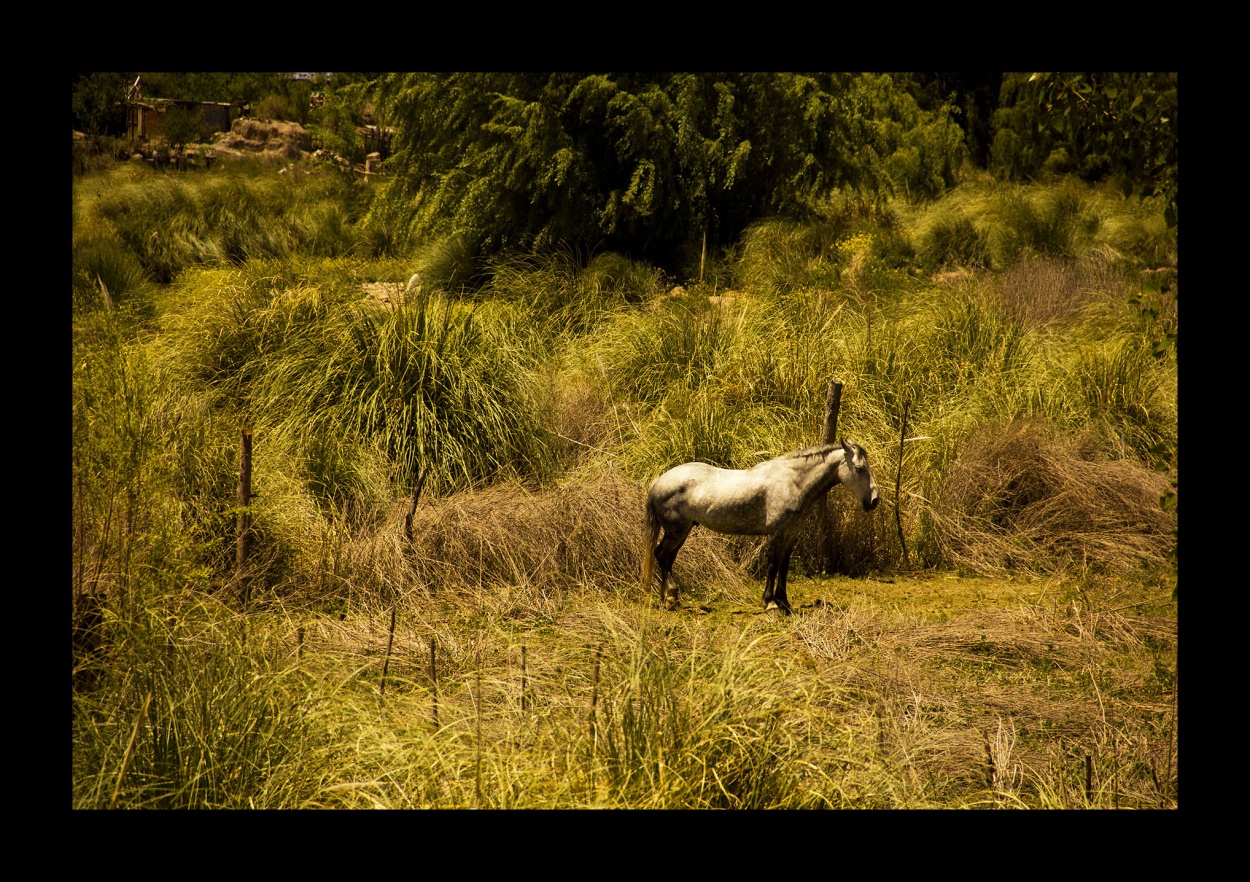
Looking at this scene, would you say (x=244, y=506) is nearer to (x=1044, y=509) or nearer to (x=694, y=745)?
(x=694, y=745)

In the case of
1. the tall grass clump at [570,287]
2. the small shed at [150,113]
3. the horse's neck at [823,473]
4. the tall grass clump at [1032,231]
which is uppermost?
the small shed at [150,113]

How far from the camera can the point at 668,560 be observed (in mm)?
6066

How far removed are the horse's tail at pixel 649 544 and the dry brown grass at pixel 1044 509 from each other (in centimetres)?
227

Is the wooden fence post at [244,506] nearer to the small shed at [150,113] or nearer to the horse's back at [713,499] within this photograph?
the horse's back at [713,499]

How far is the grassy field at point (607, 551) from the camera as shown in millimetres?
3803

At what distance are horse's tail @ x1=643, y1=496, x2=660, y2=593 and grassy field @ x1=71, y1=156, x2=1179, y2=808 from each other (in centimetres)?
13

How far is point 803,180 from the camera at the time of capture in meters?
14.8

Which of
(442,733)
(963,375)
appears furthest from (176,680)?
(963,375)

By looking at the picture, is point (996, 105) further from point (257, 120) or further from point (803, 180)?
point (257, 120)

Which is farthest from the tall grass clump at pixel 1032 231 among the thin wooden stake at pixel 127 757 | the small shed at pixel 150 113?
the small shed at pixel 150 113

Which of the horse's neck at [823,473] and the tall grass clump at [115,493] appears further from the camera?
the horse's neck at [823,473]

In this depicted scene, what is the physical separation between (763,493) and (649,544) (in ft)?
2.35

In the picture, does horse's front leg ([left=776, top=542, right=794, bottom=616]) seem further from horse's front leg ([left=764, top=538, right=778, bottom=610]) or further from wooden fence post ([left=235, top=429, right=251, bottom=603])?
wooden fence post ([left=235, top=429, right=251, bottom=603])
